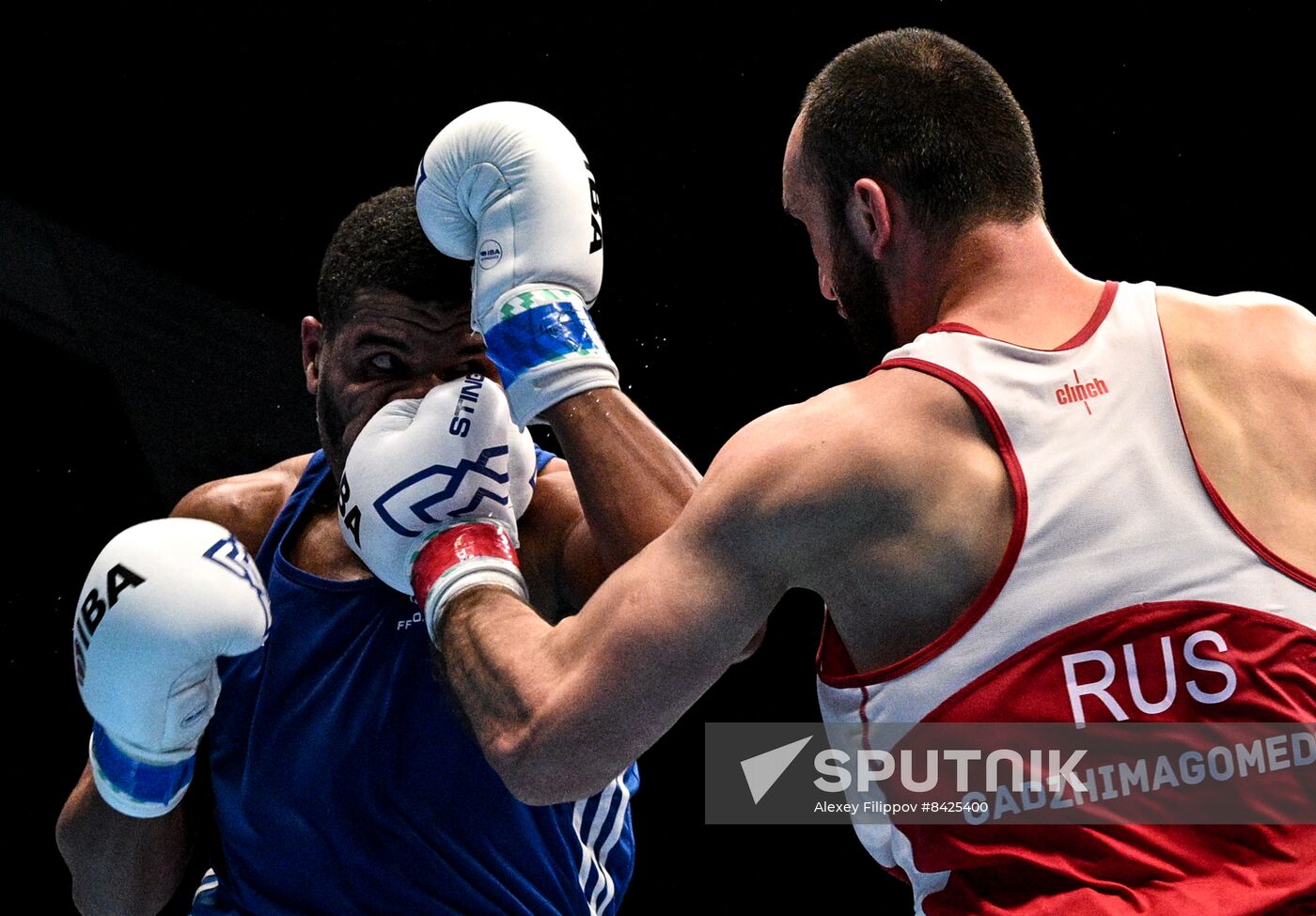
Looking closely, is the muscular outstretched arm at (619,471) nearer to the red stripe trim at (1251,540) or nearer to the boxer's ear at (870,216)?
the boxer's ear at (870,216)

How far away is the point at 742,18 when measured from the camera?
3625 mm

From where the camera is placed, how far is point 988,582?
1459 millimetres

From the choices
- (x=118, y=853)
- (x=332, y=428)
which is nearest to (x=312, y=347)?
(x=332, y=428)

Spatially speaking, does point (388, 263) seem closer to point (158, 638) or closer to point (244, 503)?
point (244, 503)

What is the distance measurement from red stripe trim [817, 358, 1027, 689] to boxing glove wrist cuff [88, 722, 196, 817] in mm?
1058

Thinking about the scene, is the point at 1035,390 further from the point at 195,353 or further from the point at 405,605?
the point at 195,353

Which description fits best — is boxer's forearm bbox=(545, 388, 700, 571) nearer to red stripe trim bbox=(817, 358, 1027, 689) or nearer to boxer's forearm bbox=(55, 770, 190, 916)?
red stripe trim bbox=(817, 358, 1027, 689)

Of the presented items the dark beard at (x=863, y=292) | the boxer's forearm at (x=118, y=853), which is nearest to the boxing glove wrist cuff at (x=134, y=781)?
the boxer's forearm at (x=118, y=853)

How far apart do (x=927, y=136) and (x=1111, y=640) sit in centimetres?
65

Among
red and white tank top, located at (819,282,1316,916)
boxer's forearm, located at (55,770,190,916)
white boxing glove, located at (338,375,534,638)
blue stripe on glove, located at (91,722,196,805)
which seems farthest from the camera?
boxer's forearm, located at (55,770,190,916)

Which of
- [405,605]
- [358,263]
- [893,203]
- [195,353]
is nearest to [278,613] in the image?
[405,605]

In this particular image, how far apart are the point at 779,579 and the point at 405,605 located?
89 cm

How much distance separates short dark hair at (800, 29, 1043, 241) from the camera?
170 cm

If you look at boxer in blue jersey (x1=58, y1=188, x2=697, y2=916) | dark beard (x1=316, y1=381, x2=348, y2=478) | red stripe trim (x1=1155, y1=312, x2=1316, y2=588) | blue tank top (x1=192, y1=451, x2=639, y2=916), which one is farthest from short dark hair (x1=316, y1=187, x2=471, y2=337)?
red stripe trim (x1=1155, y1=312, x2=1316, y2=588)
